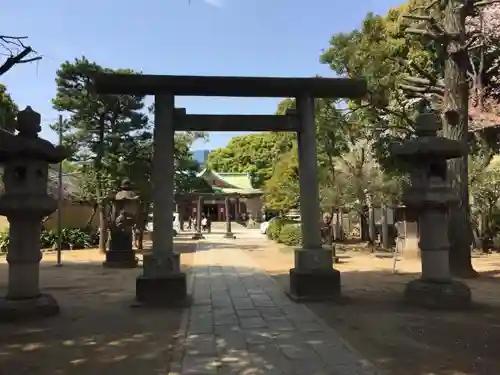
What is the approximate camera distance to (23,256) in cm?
772

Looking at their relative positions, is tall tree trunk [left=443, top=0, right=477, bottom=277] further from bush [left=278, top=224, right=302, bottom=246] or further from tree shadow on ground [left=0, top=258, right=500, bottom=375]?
bush [left=278, top=224, right=302, bottom=246]

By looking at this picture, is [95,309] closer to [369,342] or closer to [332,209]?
[369,342]

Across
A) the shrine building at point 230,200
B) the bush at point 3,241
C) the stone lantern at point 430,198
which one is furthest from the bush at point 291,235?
the shrine building at point 230,200

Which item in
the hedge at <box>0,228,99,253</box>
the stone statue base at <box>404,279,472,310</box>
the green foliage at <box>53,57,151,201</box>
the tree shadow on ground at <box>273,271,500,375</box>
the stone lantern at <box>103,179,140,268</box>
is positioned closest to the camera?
the tree shadow on ground at <box>273,271,500,375</box>

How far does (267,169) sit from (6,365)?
4592 cm

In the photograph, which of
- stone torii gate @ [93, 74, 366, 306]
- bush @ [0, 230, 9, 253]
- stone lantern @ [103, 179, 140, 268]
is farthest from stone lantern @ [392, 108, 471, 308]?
bush @ [0, 230, 9, 253]

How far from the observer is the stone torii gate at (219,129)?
8.73 meters

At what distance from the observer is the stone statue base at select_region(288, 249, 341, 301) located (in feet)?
29.3

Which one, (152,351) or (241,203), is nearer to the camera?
(152,351)

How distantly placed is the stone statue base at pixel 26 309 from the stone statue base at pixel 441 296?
5808 millimetres

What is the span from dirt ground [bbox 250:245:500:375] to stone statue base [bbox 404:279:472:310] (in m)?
0.23

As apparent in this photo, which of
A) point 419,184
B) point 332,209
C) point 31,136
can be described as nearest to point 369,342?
point 419,184

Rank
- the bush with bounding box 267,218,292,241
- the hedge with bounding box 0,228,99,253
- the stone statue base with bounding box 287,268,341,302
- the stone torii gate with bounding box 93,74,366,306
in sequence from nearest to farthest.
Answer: the stone torii gate with bounding box 93,74,366,306 < the stone statue base with bounding box 287,268,341,302 < the hedge with bounding box 0,228,99,253 < the bush with bounding box 267,218,292,241

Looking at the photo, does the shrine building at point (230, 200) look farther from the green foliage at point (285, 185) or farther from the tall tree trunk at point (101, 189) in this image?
the tall tree trunk at point (101, 189)
